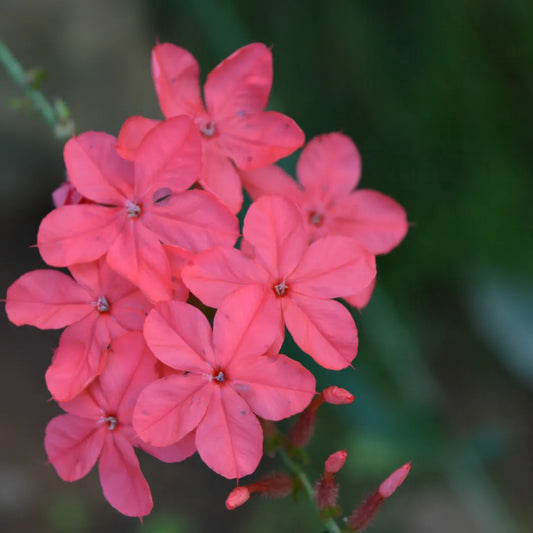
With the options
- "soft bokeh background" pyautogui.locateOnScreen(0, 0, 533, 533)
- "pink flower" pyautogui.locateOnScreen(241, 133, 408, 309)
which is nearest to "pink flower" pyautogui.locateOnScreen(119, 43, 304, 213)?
"pink flower" pyautogui.locateOnScreen(241, 133, 408, 309)

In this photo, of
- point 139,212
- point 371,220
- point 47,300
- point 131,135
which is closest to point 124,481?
point 47,300

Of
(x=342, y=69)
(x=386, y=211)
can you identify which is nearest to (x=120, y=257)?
(x=386, y=211)

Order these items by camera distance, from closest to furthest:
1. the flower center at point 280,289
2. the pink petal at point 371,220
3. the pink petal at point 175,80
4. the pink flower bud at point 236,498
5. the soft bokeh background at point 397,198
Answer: the pink flower bud at point 236,498 < the flower center at point 280,289 < the pink petal at point 175,80 < the pink petal at point 371,220 < the soft bokeh background at point 397,198

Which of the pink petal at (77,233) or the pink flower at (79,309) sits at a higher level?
the pink petal at (77,233)

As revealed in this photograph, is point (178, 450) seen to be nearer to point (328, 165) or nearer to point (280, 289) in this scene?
point (280, 289)

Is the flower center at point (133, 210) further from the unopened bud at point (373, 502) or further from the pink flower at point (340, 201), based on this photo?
the unopened bud at point (373, 502)

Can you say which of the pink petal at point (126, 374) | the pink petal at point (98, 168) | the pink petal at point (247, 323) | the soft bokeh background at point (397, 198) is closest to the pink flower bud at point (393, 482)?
the pink petal at point (247, 323)

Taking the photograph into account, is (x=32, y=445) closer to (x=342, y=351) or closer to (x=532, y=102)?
(x=342, y=351)
